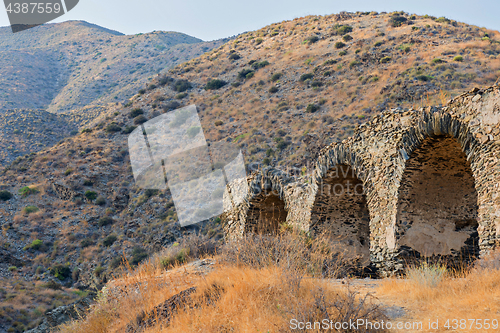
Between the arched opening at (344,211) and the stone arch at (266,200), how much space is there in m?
1.39

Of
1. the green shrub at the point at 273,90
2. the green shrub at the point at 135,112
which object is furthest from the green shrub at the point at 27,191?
the green shrub at the point at 273,90

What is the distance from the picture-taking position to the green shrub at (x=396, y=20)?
34.1 m

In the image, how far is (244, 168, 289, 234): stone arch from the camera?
10.5 metres

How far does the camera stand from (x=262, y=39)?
139ft

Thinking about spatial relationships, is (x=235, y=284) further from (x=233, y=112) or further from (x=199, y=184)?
(x=233, y=112)

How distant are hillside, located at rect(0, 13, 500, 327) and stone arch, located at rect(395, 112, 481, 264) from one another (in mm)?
13657

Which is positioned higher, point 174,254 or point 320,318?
point 320,318

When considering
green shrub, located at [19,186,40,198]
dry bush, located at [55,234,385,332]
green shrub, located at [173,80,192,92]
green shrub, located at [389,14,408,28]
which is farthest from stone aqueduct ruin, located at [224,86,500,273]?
green shrub, located at [389,14,408,28]

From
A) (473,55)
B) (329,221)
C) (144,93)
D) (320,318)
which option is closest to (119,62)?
(144,93)

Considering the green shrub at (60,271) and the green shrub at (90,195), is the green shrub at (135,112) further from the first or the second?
the green shrub at (60,271)

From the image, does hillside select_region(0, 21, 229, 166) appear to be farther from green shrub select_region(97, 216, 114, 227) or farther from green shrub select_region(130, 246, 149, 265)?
green shrub select_region(130, 246, 149, 265)

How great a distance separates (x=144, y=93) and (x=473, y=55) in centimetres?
3112

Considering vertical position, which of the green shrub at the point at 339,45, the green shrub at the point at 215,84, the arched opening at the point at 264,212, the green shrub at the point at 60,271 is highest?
the green shrub at the point at 339,45

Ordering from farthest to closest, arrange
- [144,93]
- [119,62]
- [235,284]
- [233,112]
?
[119,62] < [144,93] < [233,112] < [235,284]
